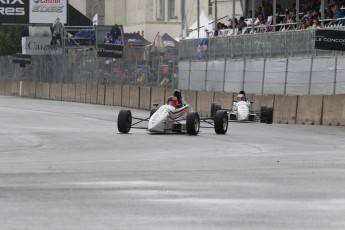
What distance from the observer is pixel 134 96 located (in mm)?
49906

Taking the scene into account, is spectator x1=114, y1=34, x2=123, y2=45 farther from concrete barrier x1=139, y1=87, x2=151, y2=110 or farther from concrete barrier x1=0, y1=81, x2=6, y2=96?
concrete barrier x1=139, y1=87, x2=151, y2=110

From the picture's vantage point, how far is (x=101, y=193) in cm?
1190

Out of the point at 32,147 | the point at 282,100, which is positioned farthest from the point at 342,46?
the point at 32,147

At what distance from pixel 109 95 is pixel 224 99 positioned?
14483mm

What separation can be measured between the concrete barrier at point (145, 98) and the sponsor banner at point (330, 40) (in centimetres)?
1494

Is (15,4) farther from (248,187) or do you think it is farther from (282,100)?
(248,187)

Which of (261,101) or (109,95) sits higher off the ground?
(261,101)

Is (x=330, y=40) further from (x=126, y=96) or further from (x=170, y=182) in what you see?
(x=170, y=182)

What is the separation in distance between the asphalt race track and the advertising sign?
5140 cm

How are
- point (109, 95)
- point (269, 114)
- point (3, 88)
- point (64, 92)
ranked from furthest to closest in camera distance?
point (3, 88) < point (64, 92) < point (109, 95) < point (269, 114)

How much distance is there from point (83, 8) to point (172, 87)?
49.4 meters

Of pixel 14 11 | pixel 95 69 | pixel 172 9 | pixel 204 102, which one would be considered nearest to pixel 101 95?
pixel 95 69

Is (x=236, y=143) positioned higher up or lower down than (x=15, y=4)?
lower down

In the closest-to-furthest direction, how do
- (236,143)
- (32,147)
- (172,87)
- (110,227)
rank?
(110,227) < (32,147) < (236,143) < (172,87)
